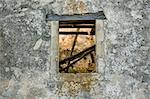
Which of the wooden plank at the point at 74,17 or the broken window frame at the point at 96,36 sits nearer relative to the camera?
the broken window frame at the point at 96,36

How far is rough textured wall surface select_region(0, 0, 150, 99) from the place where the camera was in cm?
544

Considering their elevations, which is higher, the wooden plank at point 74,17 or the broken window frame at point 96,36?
the wooden plank at point 74,17

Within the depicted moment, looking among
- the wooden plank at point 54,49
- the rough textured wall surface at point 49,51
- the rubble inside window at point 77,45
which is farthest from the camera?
the rubble inside window at point 77,45

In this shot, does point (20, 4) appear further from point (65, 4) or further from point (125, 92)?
point (125, 92)

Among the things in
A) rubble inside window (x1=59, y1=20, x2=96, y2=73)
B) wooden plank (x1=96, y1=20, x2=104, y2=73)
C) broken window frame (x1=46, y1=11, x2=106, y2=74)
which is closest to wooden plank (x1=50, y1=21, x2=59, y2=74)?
broken window frame (x1=46, y1=11, x2=106, y2=74)

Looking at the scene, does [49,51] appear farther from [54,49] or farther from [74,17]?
[74,17]

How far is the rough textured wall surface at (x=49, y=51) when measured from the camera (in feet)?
17.8

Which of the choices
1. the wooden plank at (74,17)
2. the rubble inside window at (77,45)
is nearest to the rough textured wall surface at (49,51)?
the wooden plank at (74,17)

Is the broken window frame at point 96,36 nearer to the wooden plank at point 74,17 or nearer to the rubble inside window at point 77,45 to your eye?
the wooden plank at point 74,17

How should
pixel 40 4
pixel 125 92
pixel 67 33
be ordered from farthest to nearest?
pixel 67 33 < pixel 40 4 < pixel 125 92

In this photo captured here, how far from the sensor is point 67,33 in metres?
8.47

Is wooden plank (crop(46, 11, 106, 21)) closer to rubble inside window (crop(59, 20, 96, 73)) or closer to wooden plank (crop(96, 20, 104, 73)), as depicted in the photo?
wooden plank (crop(96, 20, 104, 73))

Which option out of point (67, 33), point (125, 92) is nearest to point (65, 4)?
point (125, 92)

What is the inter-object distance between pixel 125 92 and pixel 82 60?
3450 millimetres
